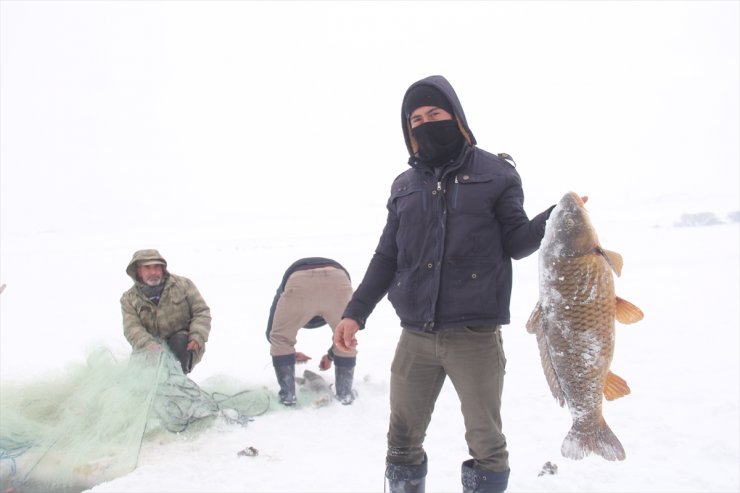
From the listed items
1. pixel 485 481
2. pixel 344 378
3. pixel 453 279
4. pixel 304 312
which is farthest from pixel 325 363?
pixel 453 279

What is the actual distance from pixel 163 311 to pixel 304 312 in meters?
1.30

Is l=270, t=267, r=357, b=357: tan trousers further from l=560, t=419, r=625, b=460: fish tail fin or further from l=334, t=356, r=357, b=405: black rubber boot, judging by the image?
l=560, t=419, r=625, b=460: fish tail fin

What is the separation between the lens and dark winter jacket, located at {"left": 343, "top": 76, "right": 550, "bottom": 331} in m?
2.45

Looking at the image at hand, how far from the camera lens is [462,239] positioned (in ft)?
8.13

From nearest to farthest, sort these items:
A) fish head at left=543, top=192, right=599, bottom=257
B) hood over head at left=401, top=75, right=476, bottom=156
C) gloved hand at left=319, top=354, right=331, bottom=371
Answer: fish head at left=543, top=192, right=599, bottom=257 → hood over head at left=401, top=75, right=476, bottom=156 → gloved hand at left=319, top=354, right=331, bottom=371

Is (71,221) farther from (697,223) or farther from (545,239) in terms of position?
(545,239)

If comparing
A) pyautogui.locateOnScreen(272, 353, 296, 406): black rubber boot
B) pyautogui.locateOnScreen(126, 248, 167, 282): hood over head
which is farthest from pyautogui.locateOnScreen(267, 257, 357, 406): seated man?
pyautogui.locateOnScreen(126, 248, 167, 282): hood over head

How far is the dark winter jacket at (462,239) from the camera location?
8.03 feet

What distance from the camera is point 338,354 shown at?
17.1 feet

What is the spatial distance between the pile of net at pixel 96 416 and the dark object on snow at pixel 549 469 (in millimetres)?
2454

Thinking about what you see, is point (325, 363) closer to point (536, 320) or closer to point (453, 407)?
point (453, 407)

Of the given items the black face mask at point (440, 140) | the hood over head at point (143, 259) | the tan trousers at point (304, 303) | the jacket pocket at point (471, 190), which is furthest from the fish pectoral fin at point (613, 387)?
the hood over head at point (143, 259)

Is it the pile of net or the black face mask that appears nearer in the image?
the black face mask

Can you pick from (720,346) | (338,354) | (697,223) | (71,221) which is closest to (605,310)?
(338,354)
